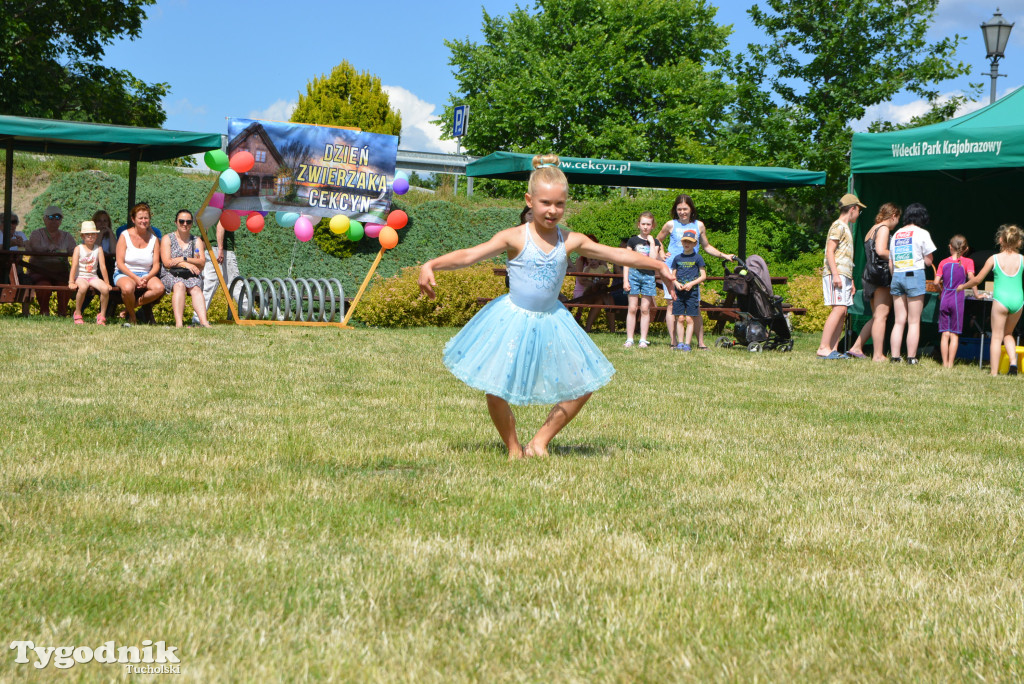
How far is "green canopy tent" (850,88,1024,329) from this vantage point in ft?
40.9

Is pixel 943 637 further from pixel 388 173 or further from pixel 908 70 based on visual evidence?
pixel 908 70

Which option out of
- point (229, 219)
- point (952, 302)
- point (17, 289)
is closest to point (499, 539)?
point (952, 302)

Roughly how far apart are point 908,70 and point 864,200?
11.9 metres

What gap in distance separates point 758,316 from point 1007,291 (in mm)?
3526

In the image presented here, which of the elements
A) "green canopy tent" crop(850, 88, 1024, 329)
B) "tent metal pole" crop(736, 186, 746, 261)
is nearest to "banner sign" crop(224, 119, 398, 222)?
"tent metal pole" crop(736, 186, 746, 261)

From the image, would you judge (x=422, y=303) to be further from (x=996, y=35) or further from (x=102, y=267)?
(x=996, y=35)

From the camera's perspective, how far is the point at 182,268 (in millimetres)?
14625

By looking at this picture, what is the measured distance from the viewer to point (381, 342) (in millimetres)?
13500

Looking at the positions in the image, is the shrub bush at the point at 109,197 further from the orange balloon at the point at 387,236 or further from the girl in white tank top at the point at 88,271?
the girl in white tank top at the point at 88,271

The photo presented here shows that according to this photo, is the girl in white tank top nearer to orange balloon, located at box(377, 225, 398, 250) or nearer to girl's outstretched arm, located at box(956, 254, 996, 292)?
orange balloon, located at box(377, 225, 398, 250)

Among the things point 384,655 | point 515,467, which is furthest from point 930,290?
point 384,655

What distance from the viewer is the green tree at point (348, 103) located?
4466 cm

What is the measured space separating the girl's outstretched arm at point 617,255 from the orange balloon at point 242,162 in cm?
1038

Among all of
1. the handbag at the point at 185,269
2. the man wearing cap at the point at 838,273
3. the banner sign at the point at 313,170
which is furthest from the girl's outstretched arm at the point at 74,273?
the man wearing cap at the point at 838,273
